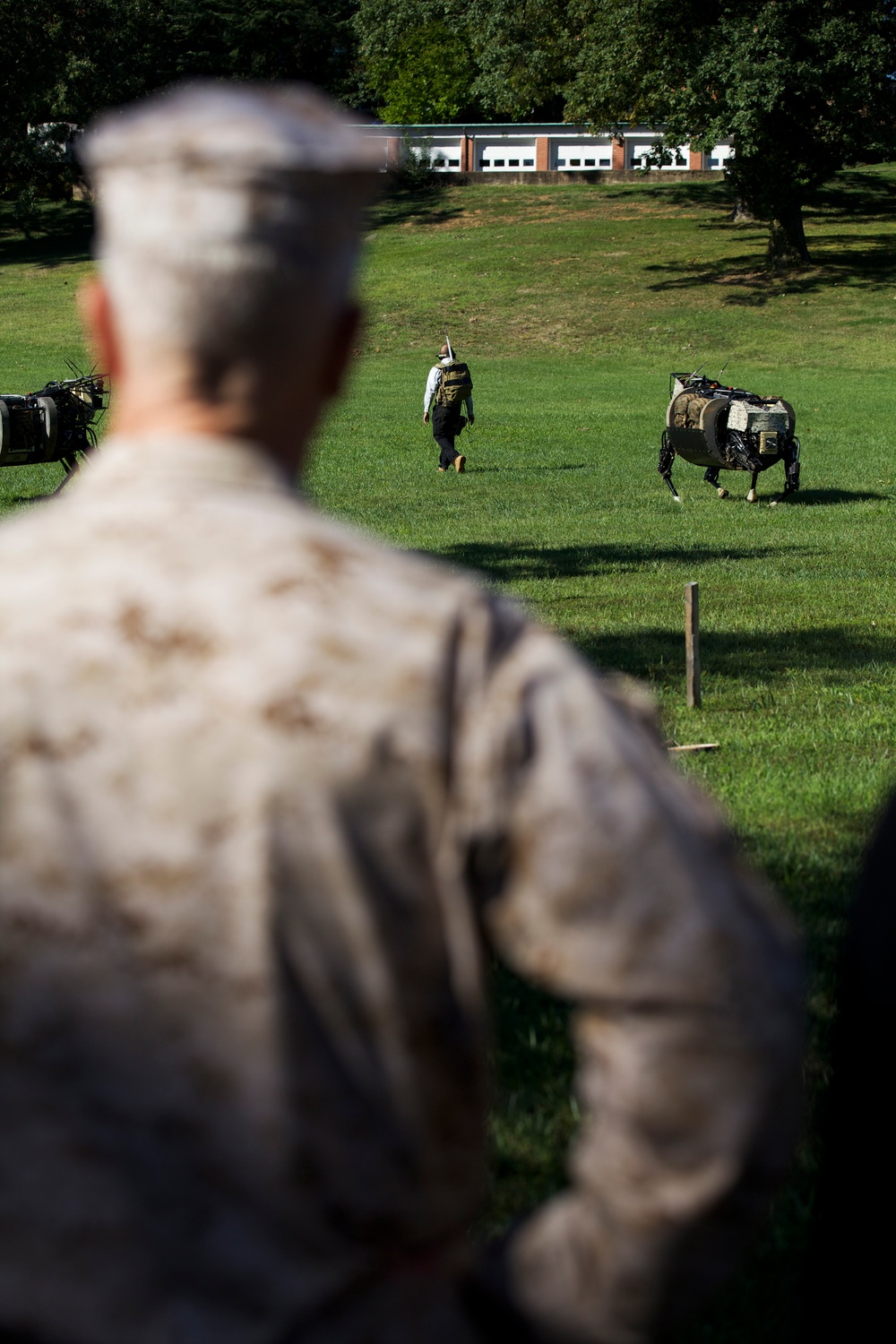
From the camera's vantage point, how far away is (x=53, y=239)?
68.1m

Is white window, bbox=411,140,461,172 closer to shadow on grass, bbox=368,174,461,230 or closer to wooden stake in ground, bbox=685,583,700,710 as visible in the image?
shadow on grass, bbox=368,174,461,230

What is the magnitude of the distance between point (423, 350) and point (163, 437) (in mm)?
44743

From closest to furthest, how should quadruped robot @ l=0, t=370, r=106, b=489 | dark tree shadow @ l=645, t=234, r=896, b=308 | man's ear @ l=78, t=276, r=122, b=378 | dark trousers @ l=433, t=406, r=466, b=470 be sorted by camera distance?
man's ear @ l=78, t=276, r=122, b=378, quadruped robot @ l=0, t=370, r=106, b=489, dark trousers @ l=433, t=406, r=466, b=470, dark tree shadow @ l=645, t=234, r=896, b=308

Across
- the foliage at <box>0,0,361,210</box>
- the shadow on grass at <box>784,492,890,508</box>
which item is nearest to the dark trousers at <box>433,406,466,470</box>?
the shadow on grass at <box>784,492,890,508</box>

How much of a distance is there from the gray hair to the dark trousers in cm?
2161

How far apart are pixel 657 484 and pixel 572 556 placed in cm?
698

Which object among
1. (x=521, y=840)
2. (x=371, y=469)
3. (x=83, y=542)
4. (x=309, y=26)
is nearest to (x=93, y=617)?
(x=83, y=542)

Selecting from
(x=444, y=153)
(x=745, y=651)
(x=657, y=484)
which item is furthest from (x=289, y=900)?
(x=444, y=153)

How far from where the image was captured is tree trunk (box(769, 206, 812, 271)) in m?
52.7

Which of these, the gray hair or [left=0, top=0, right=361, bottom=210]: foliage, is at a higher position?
[left=0, top=0, right=361, bottom=210]: foliage

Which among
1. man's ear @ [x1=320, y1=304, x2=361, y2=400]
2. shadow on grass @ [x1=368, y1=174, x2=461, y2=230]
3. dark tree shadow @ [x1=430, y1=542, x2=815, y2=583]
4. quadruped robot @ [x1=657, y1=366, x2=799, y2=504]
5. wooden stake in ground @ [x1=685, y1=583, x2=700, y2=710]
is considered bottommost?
dark tree shadow @ [x1=430, y1=542, x2=815, y2=583]

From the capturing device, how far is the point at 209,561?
1.47 metres

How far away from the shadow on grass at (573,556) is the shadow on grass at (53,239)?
5180 centimetres

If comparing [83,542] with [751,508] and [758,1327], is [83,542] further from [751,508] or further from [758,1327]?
[751,508]
